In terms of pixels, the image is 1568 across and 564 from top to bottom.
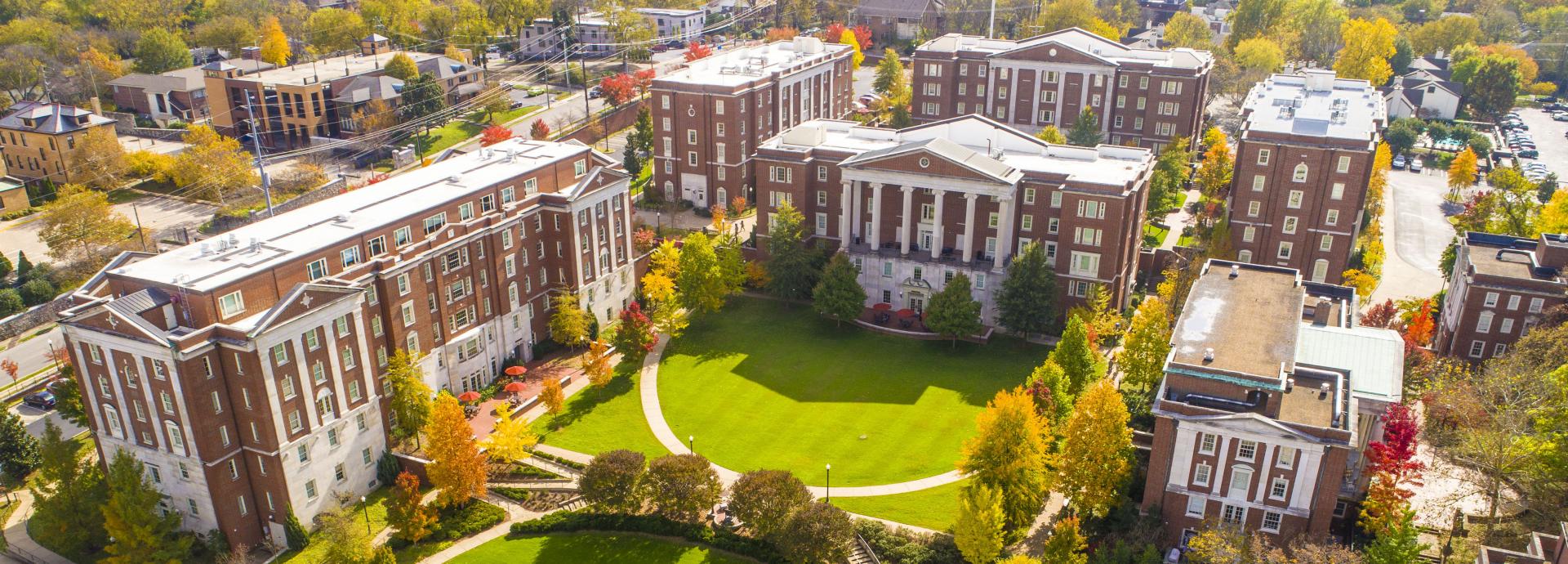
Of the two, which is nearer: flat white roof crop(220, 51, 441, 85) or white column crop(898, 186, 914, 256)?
white column crop(898, 186, 914, 256)

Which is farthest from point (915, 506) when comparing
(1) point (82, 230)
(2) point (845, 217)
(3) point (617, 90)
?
(3) point (617, 90)

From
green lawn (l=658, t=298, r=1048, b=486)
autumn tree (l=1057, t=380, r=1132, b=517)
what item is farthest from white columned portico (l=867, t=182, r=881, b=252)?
autumn tree (l=1057, t=380, r=1132, b=517)

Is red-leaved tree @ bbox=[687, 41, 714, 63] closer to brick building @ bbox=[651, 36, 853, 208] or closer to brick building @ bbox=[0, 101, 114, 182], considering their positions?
brick building @ bbox=[651, 36, 853, 208]

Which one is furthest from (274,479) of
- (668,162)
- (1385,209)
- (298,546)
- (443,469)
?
(1385,209)

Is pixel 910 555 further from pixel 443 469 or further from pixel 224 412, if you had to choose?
pixel 224 412

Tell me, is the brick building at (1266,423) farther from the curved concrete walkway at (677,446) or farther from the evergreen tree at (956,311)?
the evergreen tree at (956,311)

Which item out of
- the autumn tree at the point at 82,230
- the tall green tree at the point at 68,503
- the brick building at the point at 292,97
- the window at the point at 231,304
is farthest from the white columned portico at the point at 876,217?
the brick building at the point at 292,97
